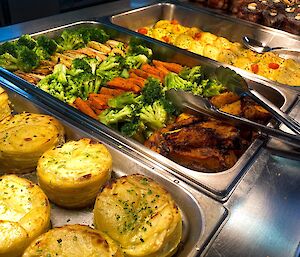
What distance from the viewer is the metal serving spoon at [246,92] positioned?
2.21 metres

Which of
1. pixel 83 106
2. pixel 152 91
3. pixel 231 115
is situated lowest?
pixel 83 106

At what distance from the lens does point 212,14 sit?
13.2 feet

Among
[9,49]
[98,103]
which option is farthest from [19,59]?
[98,103]

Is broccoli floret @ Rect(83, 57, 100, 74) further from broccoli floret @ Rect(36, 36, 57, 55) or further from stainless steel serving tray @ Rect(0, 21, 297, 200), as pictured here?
stainless steel serving tray @ Rect(0, 21, 297, 200)

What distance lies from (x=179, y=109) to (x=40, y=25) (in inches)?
68.0

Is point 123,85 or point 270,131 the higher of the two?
point 270,131

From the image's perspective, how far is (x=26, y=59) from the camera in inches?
116

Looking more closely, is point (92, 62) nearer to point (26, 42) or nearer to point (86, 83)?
point (86, 83)

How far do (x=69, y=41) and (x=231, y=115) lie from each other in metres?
1.82

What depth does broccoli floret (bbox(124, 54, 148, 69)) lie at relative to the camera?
3.10 metres

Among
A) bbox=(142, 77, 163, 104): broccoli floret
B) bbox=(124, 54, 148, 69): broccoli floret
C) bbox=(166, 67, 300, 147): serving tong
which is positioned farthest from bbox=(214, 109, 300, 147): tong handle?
bbox=(124, 54, 148, 69): broccoli floret

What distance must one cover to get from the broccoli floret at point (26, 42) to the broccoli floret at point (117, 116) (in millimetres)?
1125

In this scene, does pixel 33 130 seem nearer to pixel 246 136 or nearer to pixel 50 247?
pixel 50 247

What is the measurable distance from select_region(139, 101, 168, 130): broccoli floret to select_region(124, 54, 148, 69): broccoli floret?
650 millimetres
